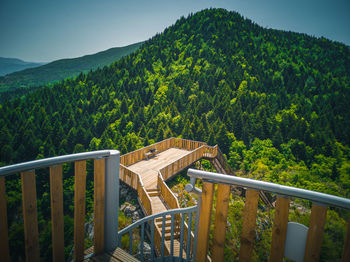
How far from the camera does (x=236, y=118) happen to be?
4066 centimetres

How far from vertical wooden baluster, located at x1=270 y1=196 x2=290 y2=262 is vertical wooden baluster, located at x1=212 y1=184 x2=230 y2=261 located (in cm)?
40

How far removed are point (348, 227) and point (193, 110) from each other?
46.0 metres

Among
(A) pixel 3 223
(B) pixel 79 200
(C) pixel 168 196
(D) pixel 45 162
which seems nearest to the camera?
(A) pixel 3 223

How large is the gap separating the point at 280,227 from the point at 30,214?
2064 millimetres

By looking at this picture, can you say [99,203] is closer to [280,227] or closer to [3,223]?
[3,223]

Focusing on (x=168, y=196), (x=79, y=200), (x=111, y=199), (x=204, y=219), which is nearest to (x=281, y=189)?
(x=204, y=219)

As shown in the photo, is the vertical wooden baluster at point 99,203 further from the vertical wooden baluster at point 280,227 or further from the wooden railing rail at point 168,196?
the wooden railing rail at point 168,196

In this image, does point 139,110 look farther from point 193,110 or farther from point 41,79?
point 41,79

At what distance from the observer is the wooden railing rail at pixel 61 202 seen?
1709 mm

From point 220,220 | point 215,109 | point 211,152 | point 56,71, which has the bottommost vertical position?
point 211,152

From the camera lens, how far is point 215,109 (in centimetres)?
4572

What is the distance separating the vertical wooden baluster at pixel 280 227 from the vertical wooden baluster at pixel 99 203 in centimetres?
171

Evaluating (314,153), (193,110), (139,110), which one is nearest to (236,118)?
(193,110)

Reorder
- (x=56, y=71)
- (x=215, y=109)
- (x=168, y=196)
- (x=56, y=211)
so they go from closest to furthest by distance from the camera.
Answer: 1. (x=56, y=211)
2. (x=168, y=196)
3. (x=215, y=109)
4. (x=56, y=71)
